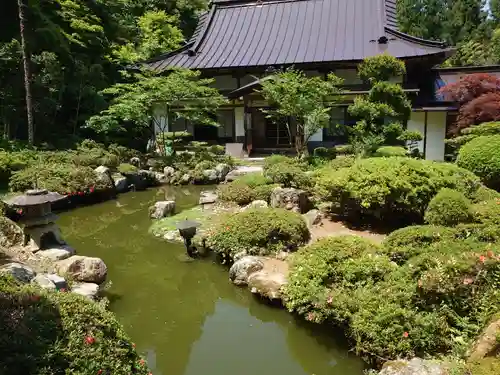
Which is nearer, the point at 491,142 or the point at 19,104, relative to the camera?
the point at 491,142

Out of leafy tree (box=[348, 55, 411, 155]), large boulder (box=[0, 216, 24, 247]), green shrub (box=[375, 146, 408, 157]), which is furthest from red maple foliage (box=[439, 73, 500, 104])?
large boulder (box=[0, 216, 24, 247])

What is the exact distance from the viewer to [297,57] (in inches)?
820

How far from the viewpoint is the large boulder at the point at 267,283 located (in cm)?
653

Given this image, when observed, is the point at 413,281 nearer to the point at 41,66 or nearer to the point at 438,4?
the point at 41,66

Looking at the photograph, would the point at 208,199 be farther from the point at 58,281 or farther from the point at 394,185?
the point at 58,281

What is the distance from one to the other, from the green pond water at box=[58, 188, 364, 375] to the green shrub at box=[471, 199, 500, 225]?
353cm

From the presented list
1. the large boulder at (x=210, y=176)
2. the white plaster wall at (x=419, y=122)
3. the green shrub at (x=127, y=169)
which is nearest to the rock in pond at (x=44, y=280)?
the green shrub at (x=127, y=169)

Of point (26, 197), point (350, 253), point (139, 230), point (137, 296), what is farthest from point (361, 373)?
point (139, 230)

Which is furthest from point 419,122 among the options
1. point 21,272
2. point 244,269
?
point 21,272

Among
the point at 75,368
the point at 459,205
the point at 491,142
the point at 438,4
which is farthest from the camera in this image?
the point at 438,4

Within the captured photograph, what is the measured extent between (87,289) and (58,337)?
318 cm

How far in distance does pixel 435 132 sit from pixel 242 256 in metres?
13.2

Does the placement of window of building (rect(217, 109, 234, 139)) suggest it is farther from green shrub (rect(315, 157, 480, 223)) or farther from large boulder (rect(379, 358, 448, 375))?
large boulder (rect(379, 358, 448, 375))

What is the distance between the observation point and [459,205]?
7.52 metres
